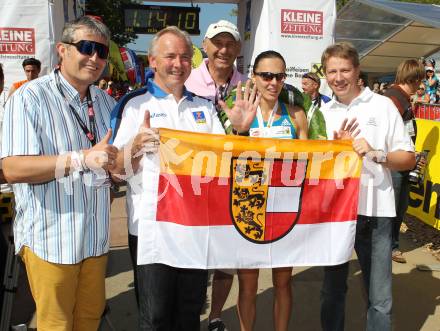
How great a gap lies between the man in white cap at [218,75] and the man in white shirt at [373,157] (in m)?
0.83

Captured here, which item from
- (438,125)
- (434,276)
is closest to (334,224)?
(434,276)

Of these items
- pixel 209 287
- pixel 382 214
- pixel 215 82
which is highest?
pixel 215 82

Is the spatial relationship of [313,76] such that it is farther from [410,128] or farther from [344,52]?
[344,52]

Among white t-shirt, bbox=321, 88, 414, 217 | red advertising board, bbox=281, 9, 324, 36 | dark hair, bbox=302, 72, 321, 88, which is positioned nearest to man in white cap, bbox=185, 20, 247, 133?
white t-shirt, bbox=321, 88, 414, 217

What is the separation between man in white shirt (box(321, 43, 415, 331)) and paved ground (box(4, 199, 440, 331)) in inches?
36.4

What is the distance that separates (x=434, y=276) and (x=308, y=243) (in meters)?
2.54

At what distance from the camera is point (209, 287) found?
14.1 feet

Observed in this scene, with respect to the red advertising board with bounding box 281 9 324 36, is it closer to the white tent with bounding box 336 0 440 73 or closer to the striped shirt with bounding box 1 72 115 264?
the striped shirt with bounding box 1 72 115 264

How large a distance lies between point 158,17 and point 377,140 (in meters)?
7.62

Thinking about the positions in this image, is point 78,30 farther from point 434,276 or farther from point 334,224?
point 434,276

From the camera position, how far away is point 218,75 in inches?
136

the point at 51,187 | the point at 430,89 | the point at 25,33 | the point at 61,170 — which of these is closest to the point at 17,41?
the point at 25,33

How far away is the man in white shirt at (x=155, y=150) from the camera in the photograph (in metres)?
2.39

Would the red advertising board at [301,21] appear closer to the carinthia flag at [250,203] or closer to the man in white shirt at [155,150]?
the carinthia flag at [250,203]
